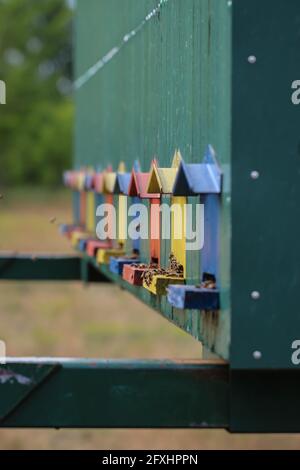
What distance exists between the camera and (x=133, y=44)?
7617 mm

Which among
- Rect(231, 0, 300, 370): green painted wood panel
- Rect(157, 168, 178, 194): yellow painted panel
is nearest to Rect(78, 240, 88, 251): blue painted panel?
Rect(157, 168, 178, 194): yellow painted panel

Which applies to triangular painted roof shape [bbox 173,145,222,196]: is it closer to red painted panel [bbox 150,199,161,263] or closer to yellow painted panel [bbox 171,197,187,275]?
yellow painted panel [bbox 171,197,187,275]

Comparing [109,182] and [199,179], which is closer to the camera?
[199,179]

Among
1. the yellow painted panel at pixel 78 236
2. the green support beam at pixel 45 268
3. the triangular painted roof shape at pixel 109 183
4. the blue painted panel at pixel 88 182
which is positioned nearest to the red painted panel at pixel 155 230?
the triangular painted roof shape at pixel 109 183

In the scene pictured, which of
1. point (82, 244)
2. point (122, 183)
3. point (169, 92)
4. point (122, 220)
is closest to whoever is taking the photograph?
point (169, 92)

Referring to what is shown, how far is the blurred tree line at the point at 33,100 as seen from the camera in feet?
219

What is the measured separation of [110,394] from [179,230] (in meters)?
0.97

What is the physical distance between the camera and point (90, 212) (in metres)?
10.5

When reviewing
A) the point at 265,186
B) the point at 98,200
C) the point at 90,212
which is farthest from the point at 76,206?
the point at 265,186

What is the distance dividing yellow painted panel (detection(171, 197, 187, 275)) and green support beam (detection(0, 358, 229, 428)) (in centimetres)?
72

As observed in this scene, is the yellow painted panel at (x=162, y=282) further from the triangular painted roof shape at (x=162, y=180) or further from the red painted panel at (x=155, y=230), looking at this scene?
the red painted panel at (x=155, y=230)

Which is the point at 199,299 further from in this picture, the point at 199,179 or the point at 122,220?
the point at 122,220

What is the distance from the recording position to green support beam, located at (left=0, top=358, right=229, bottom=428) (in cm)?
495
